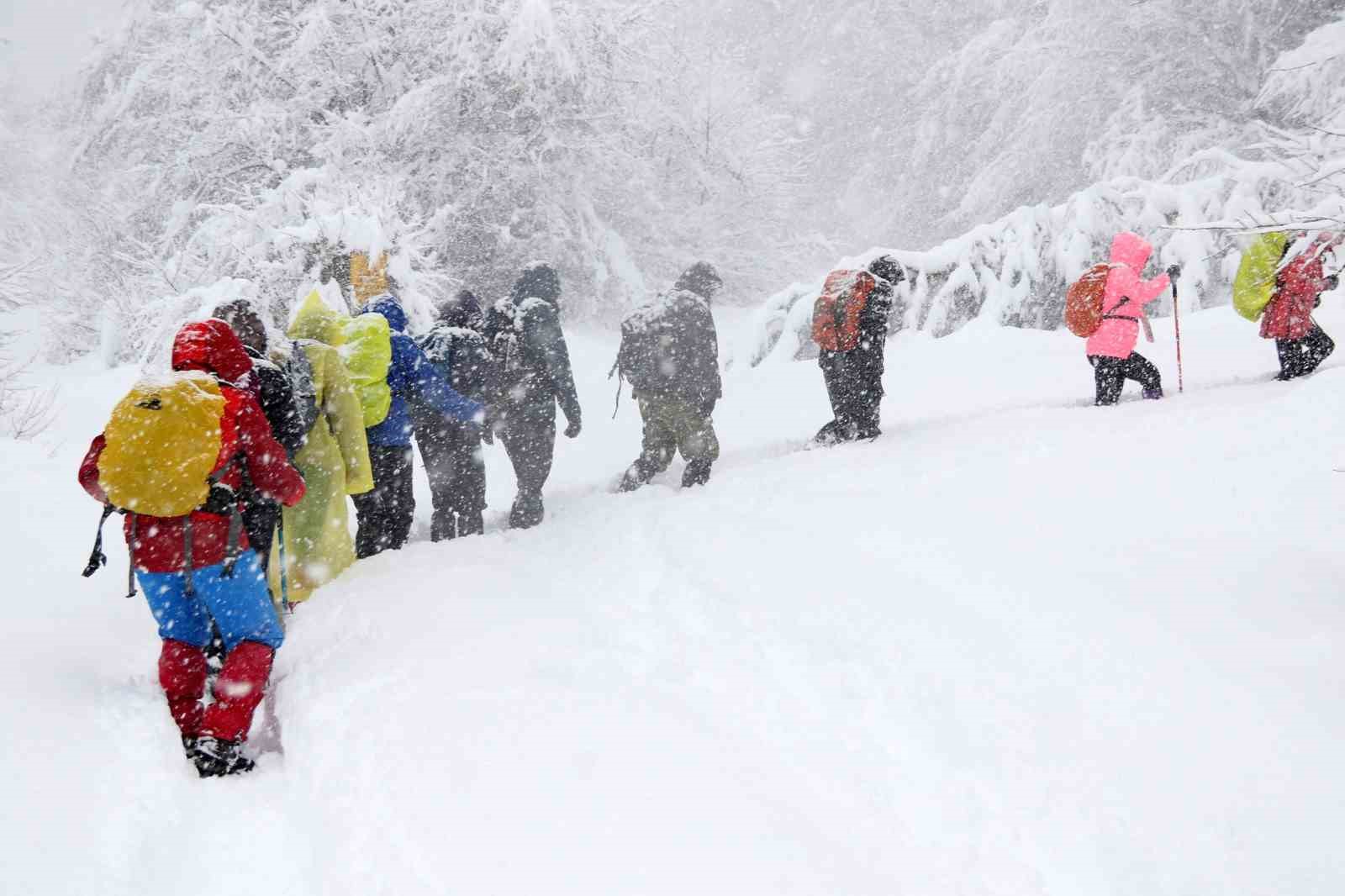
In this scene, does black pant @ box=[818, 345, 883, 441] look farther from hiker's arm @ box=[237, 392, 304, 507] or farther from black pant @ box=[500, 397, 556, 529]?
hiker's arm @ box=[237, 392, 304, 507]

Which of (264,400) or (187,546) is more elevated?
(264,400)

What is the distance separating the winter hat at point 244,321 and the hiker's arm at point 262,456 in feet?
2.08

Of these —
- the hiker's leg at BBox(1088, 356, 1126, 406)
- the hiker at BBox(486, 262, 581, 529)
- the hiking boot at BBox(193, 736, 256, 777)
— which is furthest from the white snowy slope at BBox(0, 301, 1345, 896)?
the hiker's leg at BBox(1088, 356, 1126, 406)

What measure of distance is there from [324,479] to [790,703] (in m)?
2.60

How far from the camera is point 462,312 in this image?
5664 millimetres

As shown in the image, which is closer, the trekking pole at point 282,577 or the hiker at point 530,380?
the trekking pole at point 282,577

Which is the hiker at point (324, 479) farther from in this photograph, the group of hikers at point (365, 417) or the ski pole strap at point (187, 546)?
the ski pole strap at point (187, 546)

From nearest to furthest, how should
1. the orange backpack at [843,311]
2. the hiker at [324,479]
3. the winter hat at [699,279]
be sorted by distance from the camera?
1. the hiker at [324,479]
2. the winter hat at [699,279]
3. the orange backpack at [843,311]

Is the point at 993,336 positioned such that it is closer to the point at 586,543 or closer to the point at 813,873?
the point at 586,543

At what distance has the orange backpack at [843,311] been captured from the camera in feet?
21.8

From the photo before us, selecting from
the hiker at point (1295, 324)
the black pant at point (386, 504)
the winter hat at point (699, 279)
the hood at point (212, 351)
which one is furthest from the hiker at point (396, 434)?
the hiker at point (1295, 324)

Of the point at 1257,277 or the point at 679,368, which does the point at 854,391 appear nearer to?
the point at 679,368

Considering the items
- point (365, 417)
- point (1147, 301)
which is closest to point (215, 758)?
point (365, 417)

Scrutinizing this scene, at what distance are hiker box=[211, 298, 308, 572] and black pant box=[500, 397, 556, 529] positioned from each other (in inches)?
89.5
